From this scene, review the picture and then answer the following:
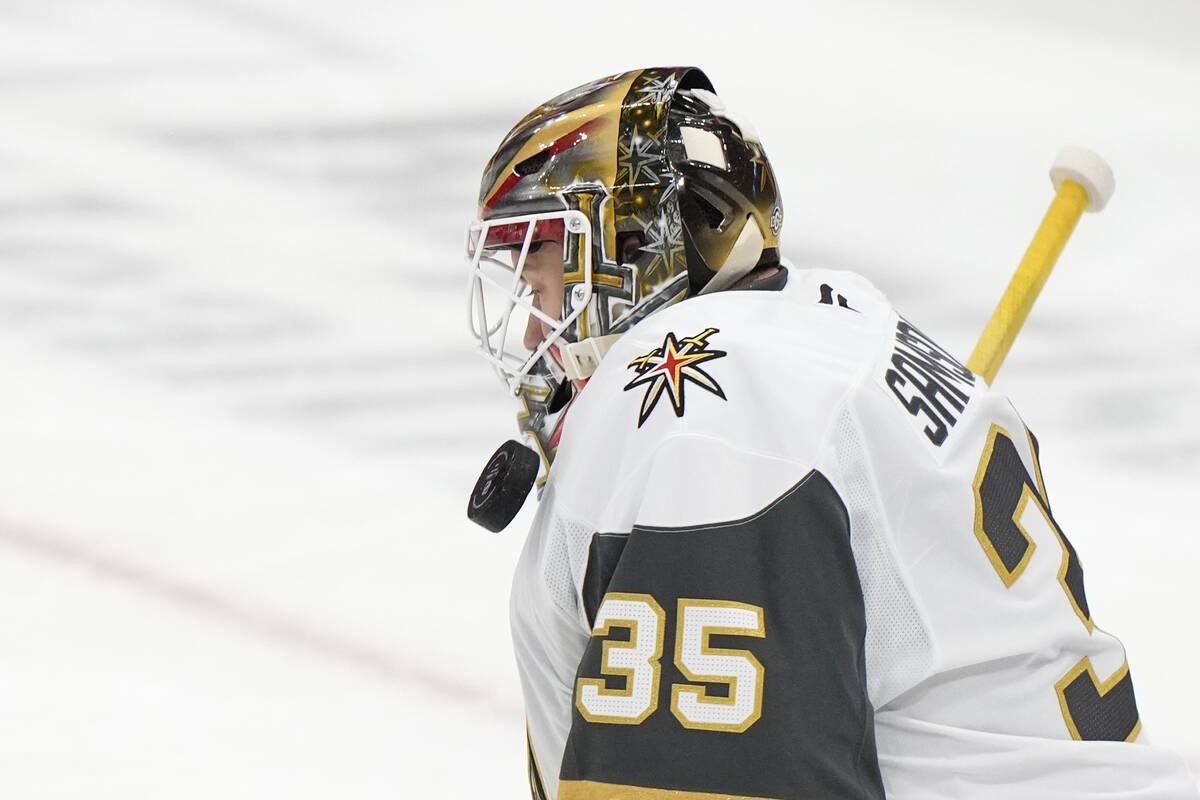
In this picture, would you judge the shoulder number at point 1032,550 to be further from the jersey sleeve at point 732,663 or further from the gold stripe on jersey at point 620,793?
the gold stripe on jersey at point 620,793

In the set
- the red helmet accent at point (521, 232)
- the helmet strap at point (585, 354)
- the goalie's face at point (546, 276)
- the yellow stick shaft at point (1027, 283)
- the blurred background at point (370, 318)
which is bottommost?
the blurred background at point (370, 318)

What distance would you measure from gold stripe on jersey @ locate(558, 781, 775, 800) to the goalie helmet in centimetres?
41

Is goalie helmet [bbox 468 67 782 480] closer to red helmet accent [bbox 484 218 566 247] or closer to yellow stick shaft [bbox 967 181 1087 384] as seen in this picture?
red helmet accent [bbox 484 218 566 247]

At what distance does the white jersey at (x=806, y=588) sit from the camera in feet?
3.00

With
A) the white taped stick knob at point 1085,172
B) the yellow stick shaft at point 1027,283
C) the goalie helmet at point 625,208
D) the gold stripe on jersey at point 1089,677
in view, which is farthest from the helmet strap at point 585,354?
the white taped stick knob at point 1085,172

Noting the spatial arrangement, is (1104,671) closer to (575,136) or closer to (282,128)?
(575,136)

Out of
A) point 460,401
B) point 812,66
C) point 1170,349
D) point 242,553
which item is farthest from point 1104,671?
point 812,66

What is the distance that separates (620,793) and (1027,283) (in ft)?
4.46

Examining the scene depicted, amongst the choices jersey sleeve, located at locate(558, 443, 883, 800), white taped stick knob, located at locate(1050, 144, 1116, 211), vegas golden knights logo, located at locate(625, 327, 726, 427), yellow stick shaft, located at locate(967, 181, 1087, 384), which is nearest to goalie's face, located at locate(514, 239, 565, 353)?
vegas golden knights logo, located at locate(625, 327, 726, 427)

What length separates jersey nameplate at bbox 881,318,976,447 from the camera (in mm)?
1039

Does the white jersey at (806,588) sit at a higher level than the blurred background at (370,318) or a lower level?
higher

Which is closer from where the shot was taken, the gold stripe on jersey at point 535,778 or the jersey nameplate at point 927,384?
the jersey nameplate at point 927,384

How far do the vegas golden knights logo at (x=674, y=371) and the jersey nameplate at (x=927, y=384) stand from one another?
142 millimetres

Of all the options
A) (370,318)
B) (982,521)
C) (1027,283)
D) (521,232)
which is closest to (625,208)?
(521,232)
